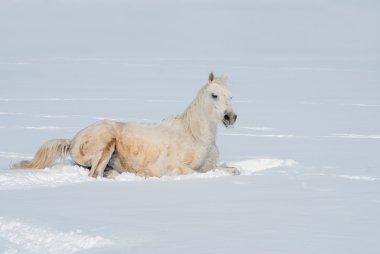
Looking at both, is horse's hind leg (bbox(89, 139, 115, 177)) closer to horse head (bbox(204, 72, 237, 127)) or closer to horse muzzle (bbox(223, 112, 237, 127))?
horse head (bbox(204, 72, 237, 127))

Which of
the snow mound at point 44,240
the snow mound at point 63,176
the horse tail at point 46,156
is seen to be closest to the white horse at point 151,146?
the horse tail at point 46,156

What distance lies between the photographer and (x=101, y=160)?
26.9 feet

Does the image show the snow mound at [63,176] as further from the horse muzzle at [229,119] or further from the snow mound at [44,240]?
the snow mound at [44,240]

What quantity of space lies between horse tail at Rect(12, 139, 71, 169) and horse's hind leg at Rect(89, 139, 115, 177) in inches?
19.4

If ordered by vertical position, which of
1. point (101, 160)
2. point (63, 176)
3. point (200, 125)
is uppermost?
point (200, 125)

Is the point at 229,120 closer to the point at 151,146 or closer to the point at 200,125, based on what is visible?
the point at 200,125

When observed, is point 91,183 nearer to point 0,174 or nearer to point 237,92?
point 0,174

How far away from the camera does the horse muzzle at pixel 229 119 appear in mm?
8047

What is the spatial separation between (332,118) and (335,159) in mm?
5773

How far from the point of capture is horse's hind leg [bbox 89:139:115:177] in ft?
26.7

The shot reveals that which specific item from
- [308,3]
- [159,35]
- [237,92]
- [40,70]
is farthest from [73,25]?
[237,92]

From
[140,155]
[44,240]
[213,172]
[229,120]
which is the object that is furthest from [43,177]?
[44,240]

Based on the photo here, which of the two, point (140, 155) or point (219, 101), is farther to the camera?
point (140, 155)

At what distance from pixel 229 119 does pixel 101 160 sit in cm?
157
